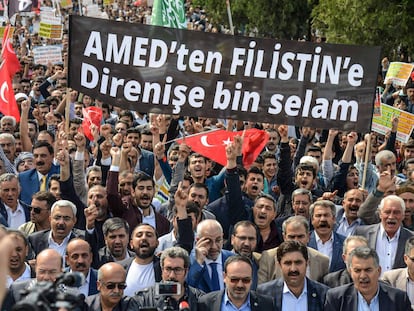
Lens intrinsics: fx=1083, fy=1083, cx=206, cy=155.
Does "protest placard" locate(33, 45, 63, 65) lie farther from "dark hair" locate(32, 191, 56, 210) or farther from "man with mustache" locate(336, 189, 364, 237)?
"man with mustache" locate(336, 189, 364, 237)

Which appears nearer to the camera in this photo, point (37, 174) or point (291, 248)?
point (291, 248)

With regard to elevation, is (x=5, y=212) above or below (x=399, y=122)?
below

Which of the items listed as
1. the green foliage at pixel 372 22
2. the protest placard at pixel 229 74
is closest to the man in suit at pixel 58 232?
the protest placard at pixel 229 74

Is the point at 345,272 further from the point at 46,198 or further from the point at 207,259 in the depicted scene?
the point at 46,198

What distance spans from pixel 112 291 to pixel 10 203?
2882 millimetres

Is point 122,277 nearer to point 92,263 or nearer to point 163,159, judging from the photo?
point 92,263

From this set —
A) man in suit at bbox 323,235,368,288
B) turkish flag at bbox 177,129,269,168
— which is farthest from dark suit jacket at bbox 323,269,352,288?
turkish flag at bbox 177,129,269,168

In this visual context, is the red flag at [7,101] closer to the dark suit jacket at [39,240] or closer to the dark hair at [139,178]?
the dark hair at [139,178]

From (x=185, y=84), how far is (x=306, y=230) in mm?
2352

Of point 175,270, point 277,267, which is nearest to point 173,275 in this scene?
point 175,270

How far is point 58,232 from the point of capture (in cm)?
833

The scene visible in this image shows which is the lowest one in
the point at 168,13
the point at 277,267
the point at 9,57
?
the point at 277,267

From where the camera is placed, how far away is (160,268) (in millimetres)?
7680

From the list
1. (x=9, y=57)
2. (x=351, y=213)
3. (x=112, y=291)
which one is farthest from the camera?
(x=9, y=57)
